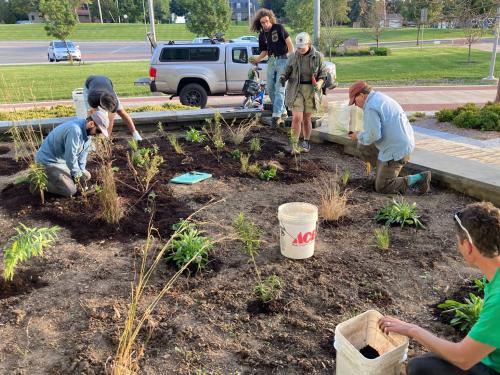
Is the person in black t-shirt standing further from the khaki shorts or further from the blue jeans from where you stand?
the khaki shorts

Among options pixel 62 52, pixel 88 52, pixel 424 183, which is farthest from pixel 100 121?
pixel 88 52

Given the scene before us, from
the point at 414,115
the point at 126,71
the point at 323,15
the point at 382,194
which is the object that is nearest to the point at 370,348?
the point at 382,194

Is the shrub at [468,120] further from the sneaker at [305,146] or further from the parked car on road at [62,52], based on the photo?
the parked car on road at [62,52]

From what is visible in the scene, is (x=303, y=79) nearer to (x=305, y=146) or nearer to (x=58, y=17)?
(x=305, y=146)

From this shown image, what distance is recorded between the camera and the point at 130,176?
18.3 ft

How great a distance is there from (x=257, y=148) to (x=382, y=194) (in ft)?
6.72

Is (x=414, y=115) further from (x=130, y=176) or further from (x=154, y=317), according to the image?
(x=154, y=317)

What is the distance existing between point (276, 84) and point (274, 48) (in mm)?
587

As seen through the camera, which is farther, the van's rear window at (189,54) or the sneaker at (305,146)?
the van's rear window at (189,54)

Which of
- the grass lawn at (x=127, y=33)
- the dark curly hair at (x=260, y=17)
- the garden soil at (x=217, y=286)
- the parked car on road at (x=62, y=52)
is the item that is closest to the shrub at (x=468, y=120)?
the garden soil at (x=217, y=286)

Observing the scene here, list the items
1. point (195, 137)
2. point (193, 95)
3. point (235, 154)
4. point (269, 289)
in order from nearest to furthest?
point (269, 289) → point (235, 154) → point (195, 137) → point (193, 95)

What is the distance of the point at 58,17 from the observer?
27312 mm

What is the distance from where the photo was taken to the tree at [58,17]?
88.6ft

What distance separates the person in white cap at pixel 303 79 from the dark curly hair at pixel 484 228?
4.35m
